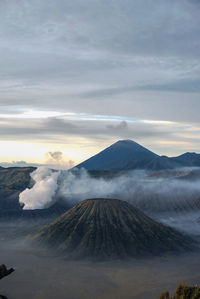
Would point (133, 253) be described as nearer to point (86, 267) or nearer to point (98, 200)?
point (86, 267)

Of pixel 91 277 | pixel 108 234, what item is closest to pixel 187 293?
pixel 91 277

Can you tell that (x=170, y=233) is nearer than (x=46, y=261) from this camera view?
No

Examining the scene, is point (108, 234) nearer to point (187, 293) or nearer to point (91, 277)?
point (91, 277)

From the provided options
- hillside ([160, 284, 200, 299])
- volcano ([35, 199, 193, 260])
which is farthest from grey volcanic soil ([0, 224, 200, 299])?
hillside ([160, 284, 200, 299])

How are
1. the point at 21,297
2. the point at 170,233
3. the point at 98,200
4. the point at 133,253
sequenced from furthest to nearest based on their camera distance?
1. the point at 98,200
2. the point at 170,233
3. the point at 133,253
4. the point at 21,297

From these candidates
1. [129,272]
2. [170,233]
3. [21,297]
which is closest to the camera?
[21,297]

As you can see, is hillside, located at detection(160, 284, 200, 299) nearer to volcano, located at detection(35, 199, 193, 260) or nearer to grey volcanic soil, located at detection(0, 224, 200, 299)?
grey volcanic soil, located at detection(0, 224, 200, 299)

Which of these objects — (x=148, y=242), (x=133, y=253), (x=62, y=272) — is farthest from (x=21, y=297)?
(x=148, y=242)
